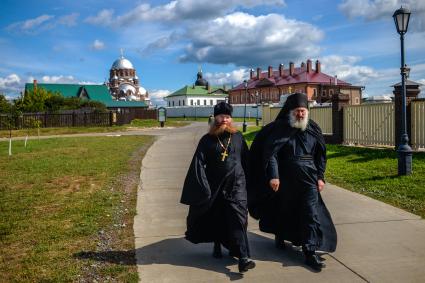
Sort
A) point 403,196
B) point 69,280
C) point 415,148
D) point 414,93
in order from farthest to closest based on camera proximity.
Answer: point 414,93, point 415,148, point 403,196, point 69,280

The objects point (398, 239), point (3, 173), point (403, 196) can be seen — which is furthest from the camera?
point (3, 173)

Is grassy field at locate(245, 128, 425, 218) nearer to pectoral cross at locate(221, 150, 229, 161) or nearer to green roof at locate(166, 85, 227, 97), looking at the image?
pectoral cross at locate(221, 150, 229, 161)

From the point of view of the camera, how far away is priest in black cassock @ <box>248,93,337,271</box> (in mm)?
4816

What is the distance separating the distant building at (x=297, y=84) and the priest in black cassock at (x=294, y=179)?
2952 inches

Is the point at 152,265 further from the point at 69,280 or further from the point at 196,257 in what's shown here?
the point at 69,280

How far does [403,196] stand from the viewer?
7.96m

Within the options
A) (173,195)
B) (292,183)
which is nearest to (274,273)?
(292,183)

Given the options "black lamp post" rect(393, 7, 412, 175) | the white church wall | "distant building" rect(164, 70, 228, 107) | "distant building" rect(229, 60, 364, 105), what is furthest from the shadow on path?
"distant building" rect(164, 70, 228, 107)

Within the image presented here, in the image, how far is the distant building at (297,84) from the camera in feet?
278

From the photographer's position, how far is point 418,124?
13.3 m

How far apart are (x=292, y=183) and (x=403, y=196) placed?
4.02 m

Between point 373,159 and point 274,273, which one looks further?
point 373,159

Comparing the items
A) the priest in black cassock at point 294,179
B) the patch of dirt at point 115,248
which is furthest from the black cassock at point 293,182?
the patch of dirt at point 115,248

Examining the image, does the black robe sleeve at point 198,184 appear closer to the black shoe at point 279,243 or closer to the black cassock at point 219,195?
the black cassock at point 219,195
